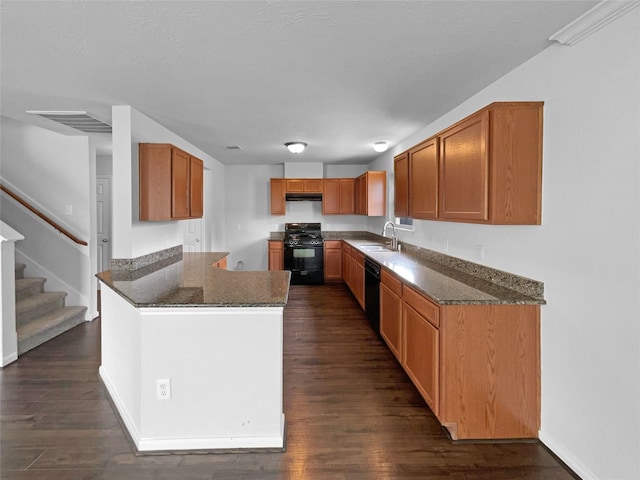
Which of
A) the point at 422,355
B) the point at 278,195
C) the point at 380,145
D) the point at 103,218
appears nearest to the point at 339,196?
the point at 278,195

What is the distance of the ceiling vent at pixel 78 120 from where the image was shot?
3395 millimetres

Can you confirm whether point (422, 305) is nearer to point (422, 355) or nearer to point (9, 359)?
point (422, 355)

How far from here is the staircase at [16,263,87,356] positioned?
3592mm

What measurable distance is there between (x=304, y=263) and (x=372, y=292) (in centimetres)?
259

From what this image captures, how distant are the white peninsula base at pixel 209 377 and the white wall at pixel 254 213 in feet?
17.0

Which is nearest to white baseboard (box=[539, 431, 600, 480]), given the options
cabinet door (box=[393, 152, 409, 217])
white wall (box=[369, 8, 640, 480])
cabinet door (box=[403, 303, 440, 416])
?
white wall (box=[369, 8, 640, 480])

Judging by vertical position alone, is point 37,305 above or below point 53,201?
below

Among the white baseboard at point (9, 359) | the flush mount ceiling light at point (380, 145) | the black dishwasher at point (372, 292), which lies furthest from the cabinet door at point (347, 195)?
the white baseboard at point (9, 359)

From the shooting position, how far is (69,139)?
→ 4480 mm

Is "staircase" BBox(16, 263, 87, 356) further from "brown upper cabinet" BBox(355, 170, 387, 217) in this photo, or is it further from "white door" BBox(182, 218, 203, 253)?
"brown upper cabinet" BBox(355, 170, 387, 217)

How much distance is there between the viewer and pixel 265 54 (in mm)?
2195

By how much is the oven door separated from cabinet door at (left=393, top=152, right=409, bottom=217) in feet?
9.24

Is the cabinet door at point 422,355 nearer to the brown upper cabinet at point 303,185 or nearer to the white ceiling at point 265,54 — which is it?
the white ceiling at point 265,54

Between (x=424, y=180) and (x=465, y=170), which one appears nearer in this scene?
(x=465, y=170)
